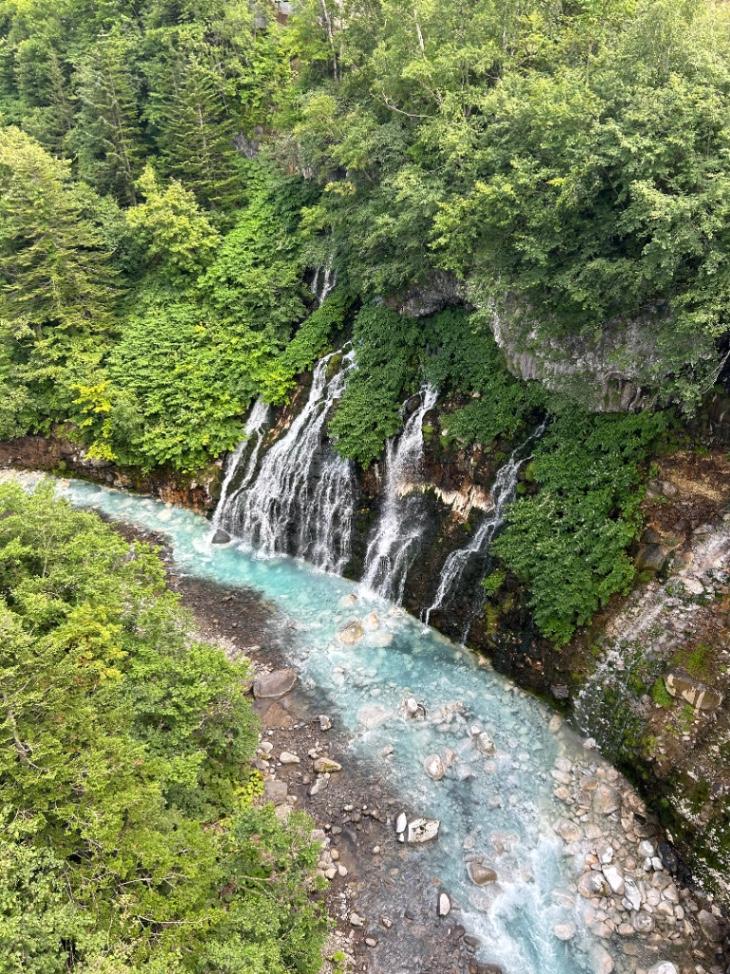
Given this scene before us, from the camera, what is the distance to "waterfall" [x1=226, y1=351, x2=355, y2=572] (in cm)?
1711

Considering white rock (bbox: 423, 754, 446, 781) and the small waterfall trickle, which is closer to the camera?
white rock (bbox: 423, 754, 446, 781)

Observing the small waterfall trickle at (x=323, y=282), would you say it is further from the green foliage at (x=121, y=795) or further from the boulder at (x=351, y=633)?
the green foliage at (x=121, y=795)

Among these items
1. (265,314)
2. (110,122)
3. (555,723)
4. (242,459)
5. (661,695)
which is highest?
(110,122)

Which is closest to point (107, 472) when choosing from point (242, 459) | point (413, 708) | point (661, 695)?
point (242, 459)

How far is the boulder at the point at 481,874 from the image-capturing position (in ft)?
33.0

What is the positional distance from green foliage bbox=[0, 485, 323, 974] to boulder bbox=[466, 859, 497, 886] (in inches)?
113

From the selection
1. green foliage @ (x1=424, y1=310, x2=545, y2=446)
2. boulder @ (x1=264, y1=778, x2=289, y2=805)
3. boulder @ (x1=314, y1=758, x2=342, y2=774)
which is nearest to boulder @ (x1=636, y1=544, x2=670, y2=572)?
green foliage @ (x1=424, y1=310, x2=545, y2=446)

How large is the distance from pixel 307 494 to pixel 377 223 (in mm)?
7770

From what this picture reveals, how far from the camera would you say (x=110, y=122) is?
22.9 meters

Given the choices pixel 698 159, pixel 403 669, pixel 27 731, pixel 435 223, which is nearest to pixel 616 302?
pixel 698 159

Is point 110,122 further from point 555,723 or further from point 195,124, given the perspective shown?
point 555,723

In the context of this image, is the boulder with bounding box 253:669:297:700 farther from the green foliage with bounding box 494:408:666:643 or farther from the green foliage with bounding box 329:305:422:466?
the green foliage with bounding box 329:305:422:466

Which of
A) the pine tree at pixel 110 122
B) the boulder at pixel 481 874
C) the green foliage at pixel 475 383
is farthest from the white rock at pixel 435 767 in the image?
the pine tree at pixel 110 122

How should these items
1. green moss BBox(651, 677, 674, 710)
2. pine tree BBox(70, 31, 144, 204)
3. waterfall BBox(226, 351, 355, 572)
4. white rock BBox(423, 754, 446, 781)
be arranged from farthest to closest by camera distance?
pine tree BBox(70, 31, 144, 204)
waterfall BBox(226, 351, 355, 572)
white rock BBox(423, 754, 446, 781)
green moss BBox(651, 677, 674, 710)
